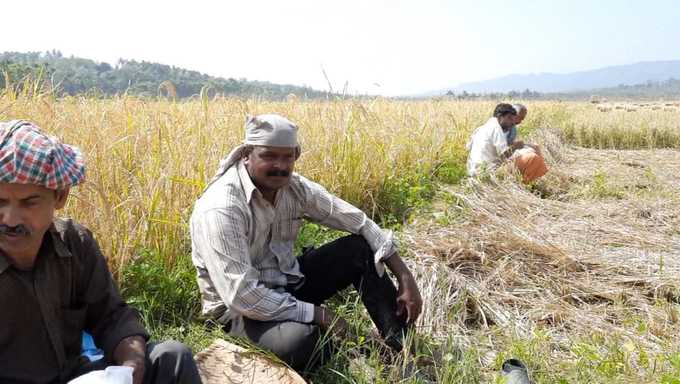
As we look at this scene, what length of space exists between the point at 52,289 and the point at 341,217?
4.62 ft

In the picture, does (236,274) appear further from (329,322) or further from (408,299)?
(408,299)

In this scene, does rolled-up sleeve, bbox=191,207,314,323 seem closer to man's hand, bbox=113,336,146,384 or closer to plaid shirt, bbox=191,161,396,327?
plaid shirt, bbox=191,161,396,327

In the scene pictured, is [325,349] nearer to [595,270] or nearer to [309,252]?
[309,252]

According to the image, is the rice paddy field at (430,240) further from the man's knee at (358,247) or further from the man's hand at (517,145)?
the man's hand at (517,145)

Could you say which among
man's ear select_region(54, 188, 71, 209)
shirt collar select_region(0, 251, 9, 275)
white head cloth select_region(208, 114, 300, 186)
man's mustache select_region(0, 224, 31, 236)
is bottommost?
shirt collar select_region(0, 251, 9, 275)

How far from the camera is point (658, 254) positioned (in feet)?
12.5

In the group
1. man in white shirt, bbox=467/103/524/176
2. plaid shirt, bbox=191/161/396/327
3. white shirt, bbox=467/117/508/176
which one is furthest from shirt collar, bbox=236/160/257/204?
white shirt, bbox=467/117/508/176

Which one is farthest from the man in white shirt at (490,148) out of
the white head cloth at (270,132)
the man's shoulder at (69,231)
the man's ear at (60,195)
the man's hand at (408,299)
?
the man's ear at (60,195)

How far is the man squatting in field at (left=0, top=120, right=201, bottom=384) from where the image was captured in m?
1.45

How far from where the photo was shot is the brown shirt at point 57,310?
1.55 meters

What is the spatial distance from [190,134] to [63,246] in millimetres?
2426

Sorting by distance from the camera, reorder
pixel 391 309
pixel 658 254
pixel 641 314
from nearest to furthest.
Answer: pixel 391 309 → pixel 641 314 → pixel 658 254

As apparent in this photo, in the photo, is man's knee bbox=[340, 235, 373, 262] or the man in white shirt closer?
man's knee bbox=[340, 235, 373, 262]

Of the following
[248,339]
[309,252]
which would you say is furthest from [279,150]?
[248,339]
